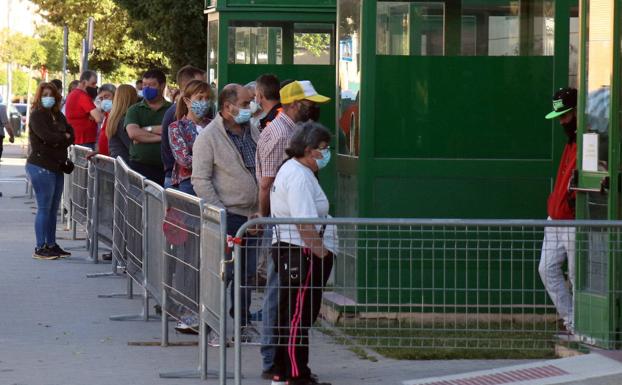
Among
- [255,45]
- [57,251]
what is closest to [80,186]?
[57,251]

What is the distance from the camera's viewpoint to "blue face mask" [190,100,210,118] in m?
10.3

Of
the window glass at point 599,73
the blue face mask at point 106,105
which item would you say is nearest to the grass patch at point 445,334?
the window glass at point 599,73

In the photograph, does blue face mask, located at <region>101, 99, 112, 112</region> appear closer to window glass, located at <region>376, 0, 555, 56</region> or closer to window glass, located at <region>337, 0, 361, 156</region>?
window glass, located at <region>337, 0, 361, 156</region>

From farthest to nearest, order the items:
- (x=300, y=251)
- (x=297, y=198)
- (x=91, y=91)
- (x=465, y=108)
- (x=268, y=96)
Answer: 1. (x=91, y=91)
2. (x=268, y=96)
3. (x=465, y=108)
4. (x=297, y=198)
5. (x=300, y=251)

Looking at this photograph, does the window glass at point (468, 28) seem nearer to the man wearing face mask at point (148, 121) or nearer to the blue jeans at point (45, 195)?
the man wearing face mask at point (148, 121)

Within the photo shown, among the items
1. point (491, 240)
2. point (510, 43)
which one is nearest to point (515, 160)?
point (510, 43)

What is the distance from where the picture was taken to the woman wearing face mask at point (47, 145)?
14.7m

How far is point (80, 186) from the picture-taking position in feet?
52.9

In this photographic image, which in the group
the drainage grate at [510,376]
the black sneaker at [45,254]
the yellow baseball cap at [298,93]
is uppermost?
the yellow baseball cap at [298,93]

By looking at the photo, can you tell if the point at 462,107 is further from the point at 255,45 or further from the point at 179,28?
the point at 179,28

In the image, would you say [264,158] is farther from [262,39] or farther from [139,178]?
[262,39]

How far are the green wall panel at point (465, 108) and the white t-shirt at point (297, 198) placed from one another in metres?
2.64

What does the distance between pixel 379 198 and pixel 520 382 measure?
113 inches

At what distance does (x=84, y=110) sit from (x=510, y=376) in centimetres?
1084
